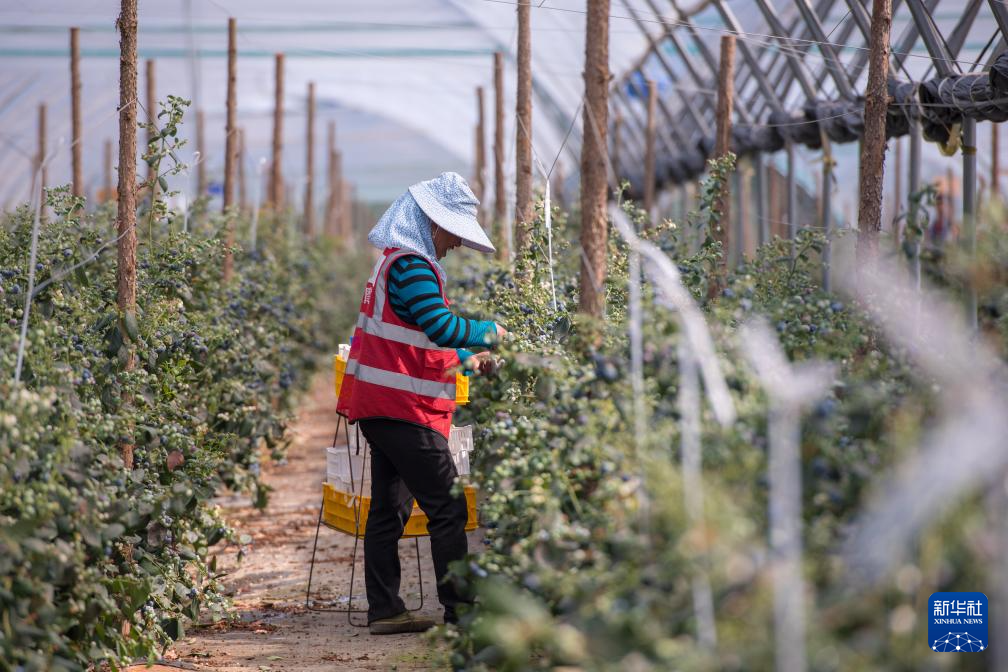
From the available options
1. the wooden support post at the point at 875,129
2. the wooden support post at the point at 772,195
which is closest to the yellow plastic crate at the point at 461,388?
the wooden support post at the point at 875,129

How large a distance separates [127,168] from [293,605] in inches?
69.4

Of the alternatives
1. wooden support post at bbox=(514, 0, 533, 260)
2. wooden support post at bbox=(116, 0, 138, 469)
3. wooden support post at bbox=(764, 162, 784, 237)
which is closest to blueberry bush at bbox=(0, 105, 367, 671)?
wooden support post at bbox=(116, 0, 138, 469)

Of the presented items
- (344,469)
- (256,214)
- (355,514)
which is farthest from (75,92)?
(355,514)

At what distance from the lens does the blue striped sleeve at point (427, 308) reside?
141 inches

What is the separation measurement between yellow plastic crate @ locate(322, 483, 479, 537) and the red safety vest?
0.42 metres

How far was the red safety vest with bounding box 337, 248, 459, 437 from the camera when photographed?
3688 millimetres

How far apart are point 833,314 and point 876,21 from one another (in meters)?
1.63

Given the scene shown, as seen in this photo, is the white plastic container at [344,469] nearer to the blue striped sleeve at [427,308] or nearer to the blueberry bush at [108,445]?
the blueberry bush at [108,445]

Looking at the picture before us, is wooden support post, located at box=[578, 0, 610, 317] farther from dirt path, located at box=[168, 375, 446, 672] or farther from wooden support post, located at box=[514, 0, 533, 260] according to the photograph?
wooden support post, located at box=[514, 0, 533, 260]

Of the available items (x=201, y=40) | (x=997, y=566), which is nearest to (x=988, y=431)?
(x=997, y=566)

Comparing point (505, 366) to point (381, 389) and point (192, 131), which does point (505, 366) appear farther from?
point (192, 131)

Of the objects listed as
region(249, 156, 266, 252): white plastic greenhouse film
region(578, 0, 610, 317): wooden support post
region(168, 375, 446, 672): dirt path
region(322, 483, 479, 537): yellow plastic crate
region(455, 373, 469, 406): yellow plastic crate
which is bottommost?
region(168, 375, 446, 672): dirt path

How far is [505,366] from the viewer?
3.09 meters

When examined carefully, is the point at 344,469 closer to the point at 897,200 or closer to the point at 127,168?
the point at 127,168
